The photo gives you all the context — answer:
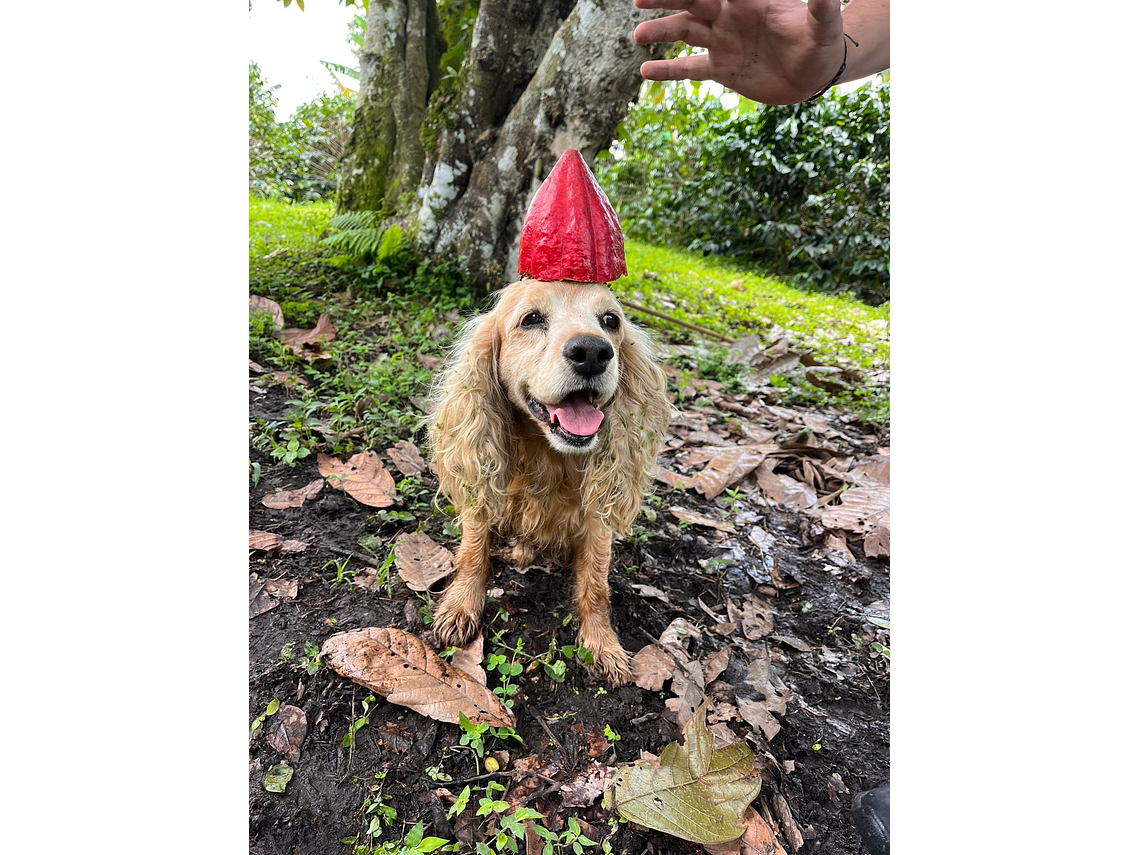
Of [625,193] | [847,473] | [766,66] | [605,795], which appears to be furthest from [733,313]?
[625,193]

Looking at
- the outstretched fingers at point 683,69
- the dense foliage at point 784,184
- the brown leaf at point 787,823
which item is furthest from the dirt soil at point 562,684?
the dense foliage at point 784,184

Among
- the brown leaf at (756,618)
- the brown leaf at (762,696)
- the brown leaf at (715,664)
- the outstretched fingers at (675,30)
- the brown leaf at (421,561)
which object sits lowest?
the brown leaf at (762,696)

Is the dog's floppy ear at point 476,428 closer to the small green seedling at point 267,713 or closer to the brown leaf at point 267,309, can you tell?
the small green seedling at point 267,713

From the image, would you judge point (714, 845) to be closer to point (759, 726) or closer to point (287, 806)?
point (759, 726)

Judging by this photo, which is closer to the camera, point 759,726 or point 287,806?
point 287,806

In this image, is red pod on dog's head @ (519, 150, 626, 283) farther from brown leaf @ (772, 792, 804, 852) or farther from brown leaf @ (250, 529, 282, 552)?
brown leaf @ (772, 792, 804, 852)

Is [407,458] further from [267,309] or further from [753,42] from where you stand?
[753,42]

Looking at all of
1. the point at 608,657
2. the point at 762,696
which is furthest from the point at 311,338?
the point at 762,696
